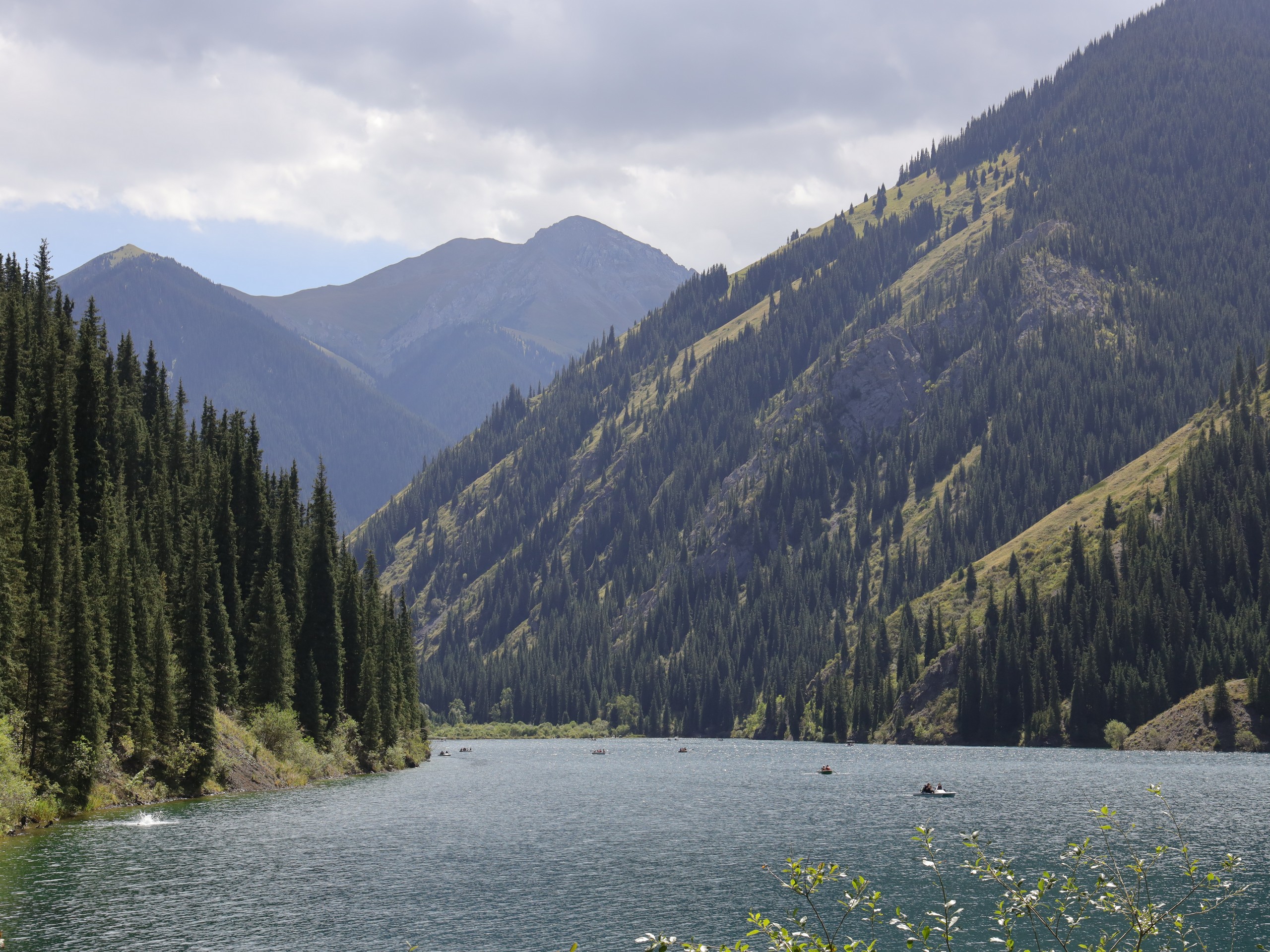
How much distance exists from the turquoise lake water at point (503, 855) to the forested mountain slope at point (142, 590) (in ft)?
28.9

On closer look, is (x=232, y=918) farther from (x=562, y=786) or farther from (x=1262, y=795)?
(x=1262, y=795)

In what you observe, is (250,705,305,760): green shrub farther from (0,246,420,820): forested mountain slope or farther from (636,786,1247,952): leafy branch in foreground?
(636,786,1247,952): leafy branch in foreground

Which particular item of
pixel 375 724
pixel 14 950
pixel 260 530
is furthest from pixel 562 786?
pixel 14 950

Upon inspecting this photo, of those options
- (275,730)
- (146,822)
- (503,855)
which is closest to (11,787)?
(146,822)

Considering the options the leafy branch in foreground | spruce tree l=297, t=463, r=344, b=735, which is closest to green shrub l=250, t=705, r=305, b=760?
spruce tree l=297, t=463, r=344, b=735

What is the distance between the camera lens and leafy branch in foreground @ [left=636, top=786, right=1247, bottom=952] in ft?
71.5

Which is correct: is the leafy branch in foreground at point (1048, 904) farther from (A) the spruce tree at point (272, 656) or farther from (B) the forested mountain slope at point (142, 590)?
(A) the spruce tree at point (272, 656)

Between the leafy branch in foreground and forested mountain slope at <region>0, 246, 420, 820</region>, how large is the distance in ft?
197

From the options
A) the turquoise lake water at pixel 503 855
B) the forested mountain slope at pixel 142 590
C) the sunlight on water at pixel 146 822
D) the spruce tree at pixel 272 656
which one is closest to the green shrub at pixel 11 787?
the forested mountain slope at pixel 142 590

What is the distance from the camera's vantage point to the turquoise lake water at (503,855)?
57750 millimetres

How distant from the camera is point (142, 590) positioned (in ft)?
392

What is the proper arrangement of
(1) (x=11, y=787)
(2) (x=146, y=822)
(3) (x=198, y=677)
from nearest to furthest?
1. (1) (x=11, y=787)
2. (2) (x=146, y=822)
3. (3) (x=198, y=677)

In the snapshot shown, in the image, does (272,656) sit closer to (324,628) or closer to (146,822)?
(324,628)

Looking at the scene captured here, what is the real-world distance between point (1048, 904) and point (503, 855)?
37960mm
